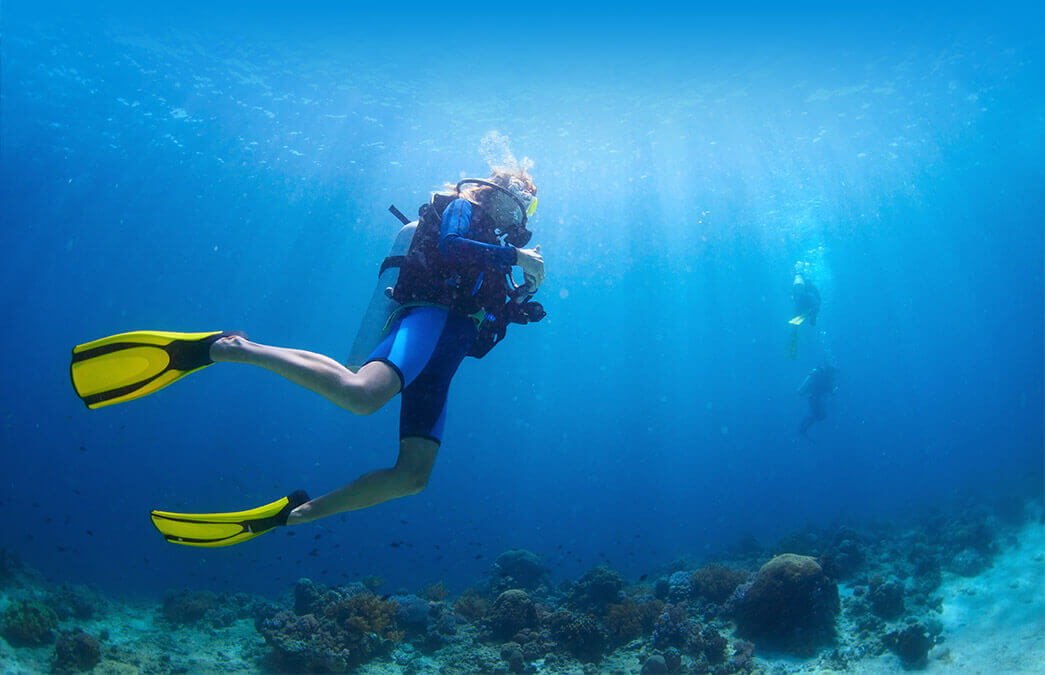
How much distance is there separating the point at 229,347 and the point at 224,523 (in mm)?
1377

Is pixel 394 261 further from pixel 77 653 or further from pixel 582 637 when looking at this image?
pixel 77 653

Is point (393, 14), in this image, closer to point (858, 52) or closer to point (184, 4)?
point (184, 4)

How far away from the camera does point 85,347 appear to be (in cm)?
331

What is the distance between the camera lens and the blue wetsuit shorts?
10.9 ft

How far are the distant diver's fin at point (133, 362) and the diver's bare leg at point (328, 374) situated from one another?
0.76 feet

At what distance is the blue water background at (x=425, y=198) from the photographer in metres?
18.4

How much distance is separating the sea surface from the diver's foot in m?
13.2

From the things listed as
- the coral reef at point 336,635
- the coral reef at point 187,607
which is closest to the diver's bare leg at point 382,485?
the coral reef at point 336,635

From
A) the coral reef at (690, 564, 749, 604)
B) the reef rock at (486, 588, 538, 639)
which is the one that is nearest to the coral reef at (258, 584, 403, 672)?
the reef rock at (486, 588, 538, 639)

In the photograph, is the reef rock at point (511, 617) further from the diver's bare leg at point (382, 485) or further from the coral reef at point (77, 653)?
the coral reef at point (77, 653)

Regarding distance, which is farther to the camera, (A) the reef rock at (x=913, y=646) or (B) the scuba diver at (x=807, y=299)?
(B) the scuba diver at (x=807, y=299)

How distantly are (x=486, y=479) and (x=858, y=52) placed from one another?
278 ft

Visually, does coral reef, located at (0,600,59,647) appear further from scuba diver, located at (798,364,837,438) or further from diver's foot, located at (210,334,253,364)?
scuba diver, located at (798,364,837,438)

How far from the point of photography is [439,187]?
30.3 metres
